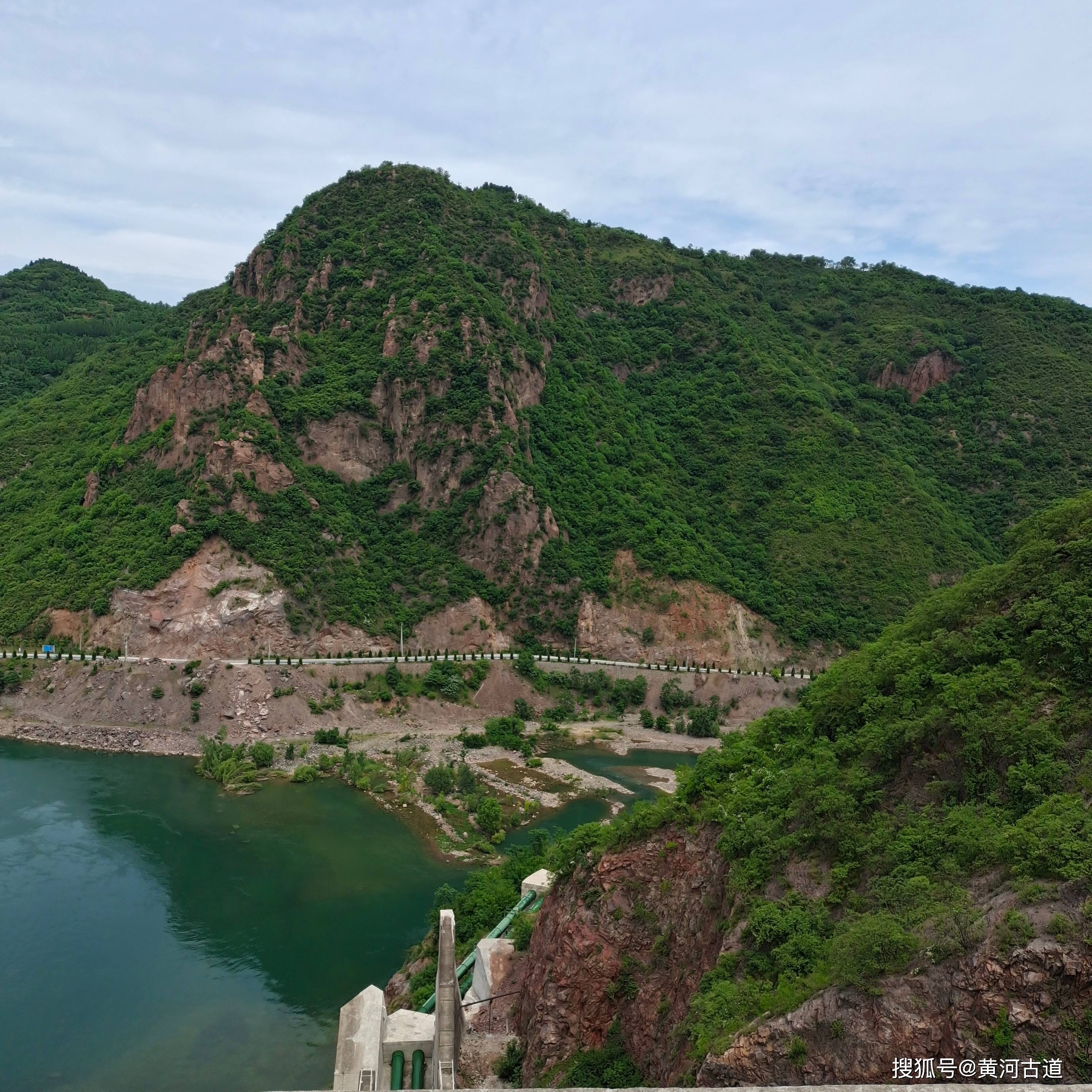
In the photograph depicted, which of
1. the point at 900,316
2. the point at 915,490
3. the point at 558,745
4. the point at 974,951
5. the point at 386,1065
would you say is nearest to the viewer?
the point at 974,951

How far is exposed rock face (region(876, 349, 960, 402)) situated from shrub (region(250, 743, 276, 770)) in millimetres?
91151

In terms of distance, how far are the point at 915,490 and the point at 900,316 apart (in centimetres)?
4113

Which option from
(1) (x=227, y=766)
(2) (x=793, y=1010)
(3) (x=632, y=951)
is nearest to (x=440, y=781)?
(1) (x=227, y=766)

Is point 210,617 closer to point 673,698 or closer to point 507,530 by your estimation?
point 507,530

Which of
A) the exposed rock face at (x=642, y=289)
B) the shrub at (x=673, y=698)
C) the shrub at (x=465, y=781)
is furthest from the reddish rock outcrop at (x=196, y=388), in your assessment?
the exposed rock face at (x=642, y=289)

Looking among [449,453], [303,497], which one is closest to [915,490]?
[449,453]

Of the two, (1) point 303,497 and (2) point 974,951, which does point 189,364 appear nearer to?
(1) point 303,497

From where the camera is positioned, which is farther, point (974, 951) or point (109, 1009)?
point (109, 1009)

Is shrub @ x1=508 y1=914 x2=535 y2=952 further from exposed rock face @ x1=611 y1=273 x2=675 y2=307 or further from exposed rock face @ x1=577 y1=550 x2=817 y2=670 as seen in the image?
exposed rock face @ x1=611 y1=273 x2=675 y2=307

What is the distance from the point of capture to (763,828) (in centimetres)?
1795

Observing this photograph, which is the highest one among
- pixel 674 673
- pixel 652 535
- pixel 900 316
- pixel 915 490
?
pixel 900 316

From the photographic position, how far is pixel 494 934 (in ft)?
94.6

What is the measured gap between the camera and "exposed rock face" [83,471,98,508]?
263 ft

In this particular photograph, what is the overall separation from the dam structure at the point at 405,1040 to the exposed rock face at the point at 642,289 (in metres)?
112
